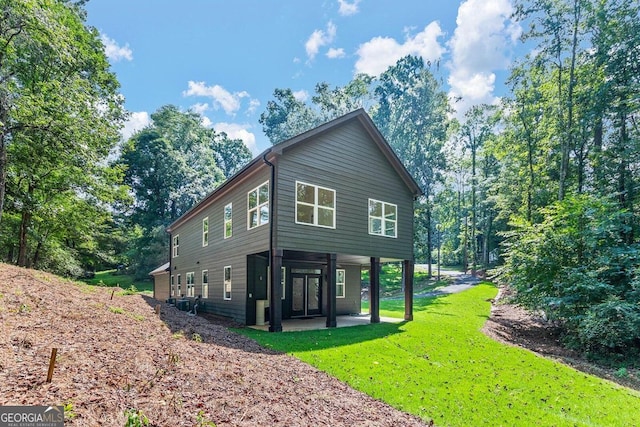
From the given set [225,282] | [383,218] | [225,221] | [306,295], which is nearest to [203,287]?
[225,282]

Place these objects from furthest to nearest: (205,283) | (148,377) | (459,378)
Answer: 1. (205,283)
2. (459,378)
3. (148,377)

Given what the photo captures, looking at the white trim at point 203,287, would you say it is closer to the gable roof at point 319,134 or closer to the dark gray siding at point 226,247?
the dark gray siding at point 226,247

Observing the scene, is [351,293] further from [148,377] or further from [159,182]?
[159,182]

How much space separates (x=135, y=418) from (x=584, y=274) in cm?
1362

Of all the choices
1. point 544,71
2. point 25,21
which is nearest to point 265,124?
point 544,71

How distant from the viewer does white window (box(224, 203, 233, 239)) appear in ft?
43.4

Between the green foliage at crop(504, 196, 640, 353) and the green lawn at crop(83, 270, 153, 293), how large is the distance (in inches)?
1135

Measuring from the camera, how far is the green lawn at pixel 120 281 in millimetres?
30769

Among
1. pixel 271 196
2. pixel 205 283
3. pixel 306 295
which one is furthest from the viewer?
pixel 205 283

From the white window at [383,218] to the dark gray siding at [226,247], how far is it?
14.3 ft

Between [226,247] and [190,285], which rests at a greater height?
[226,247]

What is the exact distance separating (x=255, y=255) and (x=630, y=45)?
18.4m

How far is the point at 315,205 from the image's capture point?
11.0 m

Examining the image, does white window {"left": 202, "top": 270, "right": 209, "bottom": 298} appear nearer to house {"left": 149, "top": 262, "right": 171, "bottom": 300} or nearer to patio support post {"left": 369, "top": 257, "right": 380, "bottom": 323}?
house {"left": 149, "top": 262, "right": 171, "bottom": 300}
